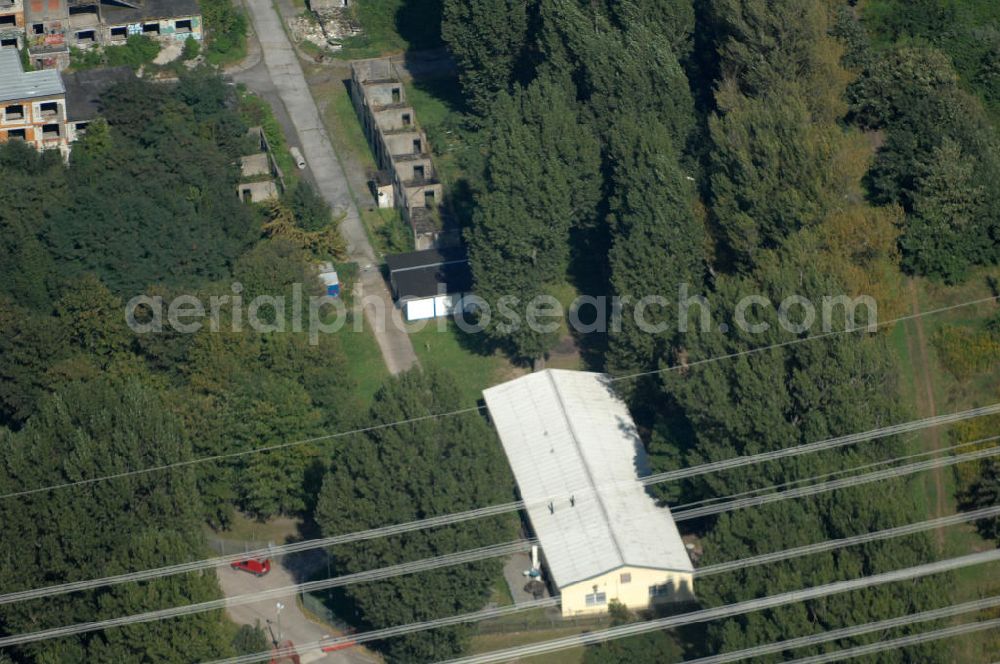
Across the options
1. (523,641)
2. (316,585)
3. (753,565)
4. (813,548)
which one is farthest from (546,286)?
(813,548)

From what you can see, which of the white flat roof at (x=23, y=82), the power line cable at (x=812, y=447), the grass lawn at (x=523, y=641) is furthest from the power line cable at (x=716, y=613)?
the white flat roof at (x=23, y=82)

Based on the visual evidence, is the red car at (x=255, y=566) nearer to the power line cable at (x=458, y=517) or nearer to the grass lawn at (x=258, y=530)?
the power line cable at (x=458, y=517)

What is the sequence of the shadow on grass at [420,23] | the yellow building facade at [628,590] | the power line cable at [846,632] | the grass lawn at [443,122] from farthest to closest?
the shadow on grass at [420,23] → the grass lawn at [443,122] → the yellow building facade at [628,590] → the power line cable at [846,632]

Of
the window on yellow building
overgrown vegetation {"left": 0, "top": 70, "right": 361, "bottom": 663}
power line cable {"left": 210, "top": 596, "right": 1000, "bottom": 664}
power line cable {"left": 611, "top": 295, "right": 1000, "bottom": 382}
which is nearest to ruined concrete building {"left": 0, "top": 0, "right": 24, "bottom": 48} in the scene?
overgrown vegetation {"left": 0, "top": 70, "right": 361, "bottom": 663}

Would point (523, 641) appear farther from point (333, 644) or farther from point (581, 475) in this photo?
point (581, 475)

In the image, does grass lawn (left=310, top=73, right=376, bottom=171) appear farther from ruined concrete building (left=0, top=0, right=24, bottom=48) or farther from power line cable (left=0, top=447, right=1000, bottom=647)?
power line cable (left=0, top=447, right=1000, bottom=647)

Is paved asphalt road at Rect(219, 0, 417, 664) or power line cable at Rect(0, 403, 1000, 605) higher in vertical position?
power line cable at Rect(0, 403, 1000, 605)
